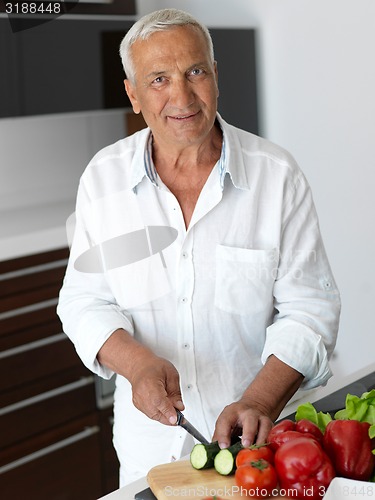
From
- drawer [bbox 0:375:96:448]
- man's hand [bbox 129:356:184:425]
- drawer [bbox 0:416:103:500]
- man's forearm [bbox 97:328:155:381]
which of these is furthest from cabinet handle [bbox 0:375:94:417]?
man's hand [bbox 129:356:184:425]

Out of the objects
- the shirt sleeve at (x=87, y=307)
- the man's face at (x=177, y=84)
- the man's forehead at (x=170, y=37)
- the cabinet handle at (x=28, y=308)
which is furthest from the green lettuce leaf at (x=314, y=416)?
the cabinet handle at (x=28, y=308)

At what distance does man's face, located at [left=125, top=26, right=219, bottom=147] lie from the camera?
1.29 metres

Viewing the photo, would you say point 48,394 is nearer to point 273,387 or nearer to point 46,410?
point 46,410

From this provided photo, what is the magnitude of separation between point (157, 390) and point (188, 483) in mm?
233

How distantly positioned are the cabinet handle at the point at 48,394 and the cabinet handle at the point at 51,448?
136 mm

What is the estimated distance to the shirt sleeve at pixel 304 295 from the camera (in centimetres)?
127

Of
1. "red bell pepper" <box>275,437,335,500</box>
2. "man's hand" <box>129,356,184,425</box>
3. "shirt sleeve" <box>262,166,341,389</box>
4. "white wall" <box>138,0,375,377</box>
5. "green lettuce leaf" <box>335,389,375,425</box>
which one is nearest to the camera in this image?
"red bell pepper" <box>275,437,335,500</box>

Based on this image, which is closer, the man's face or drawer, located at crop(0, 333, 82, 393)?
the man's face

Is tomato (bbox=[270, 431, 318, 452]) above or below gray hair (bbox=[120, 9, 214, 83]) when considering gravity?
below

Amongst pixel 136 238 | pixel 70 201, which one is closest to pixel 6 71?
pixel 70 201

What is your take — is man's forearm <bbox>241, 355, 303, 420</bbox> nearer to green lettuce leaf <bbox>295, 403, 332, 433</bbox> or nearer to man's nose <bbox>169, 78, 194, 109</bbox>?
green lettuce leaf <bbox>295, 403, 332, 433</bbox>

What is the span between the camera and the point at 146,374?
1.20 m

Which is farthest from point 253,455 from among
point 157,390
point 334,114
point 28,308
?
point 334,114

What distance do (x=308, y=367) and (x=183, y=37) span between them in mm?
563
